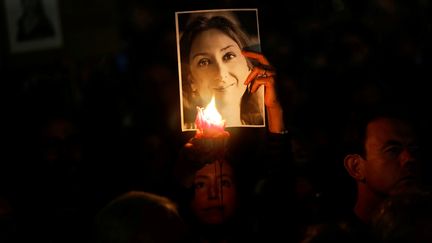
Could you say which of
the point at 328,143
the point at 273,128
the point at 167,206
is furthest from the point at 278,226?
the point at 328,143

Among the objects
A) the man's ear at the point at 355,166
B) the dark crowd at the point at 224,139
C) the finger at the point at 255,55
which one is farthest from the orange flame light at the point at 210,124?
the man's ear at the point at 355,166

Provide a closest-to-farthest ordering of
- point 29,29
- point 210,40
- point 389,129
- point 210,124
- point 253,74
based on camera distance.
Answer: point 210,124 → point 253,74 → point 210,40 → point 389,129 → point 29,29

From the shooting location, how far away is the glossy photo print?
3.56 metres

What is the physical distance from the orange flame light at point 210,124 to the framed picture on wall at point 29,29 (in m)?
2.47

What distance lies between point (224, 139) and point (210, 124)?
3.9 inches

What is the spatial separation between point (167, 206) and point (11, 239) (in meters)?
1.39

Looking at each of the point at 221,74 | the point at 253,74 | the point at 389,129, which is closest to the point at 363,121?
the point at 389,129

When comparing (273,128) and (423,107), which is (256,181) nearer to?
(273,128)

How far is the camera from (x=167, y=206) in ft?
8.65

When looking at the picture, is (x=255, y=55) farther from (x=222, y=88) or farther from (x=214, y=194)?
(x=214, y=194)

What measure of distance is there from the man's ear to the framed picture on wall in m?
2.60

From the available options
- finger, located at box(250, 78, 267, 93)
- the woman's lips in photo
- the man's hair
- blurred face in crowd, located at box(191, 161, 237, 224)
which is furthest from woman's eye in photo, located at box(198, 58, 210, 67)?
the man's hair

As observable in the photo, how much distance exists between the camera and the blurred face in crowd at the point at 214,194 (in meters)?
3.65

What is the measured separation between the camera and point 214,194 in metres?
3.68
